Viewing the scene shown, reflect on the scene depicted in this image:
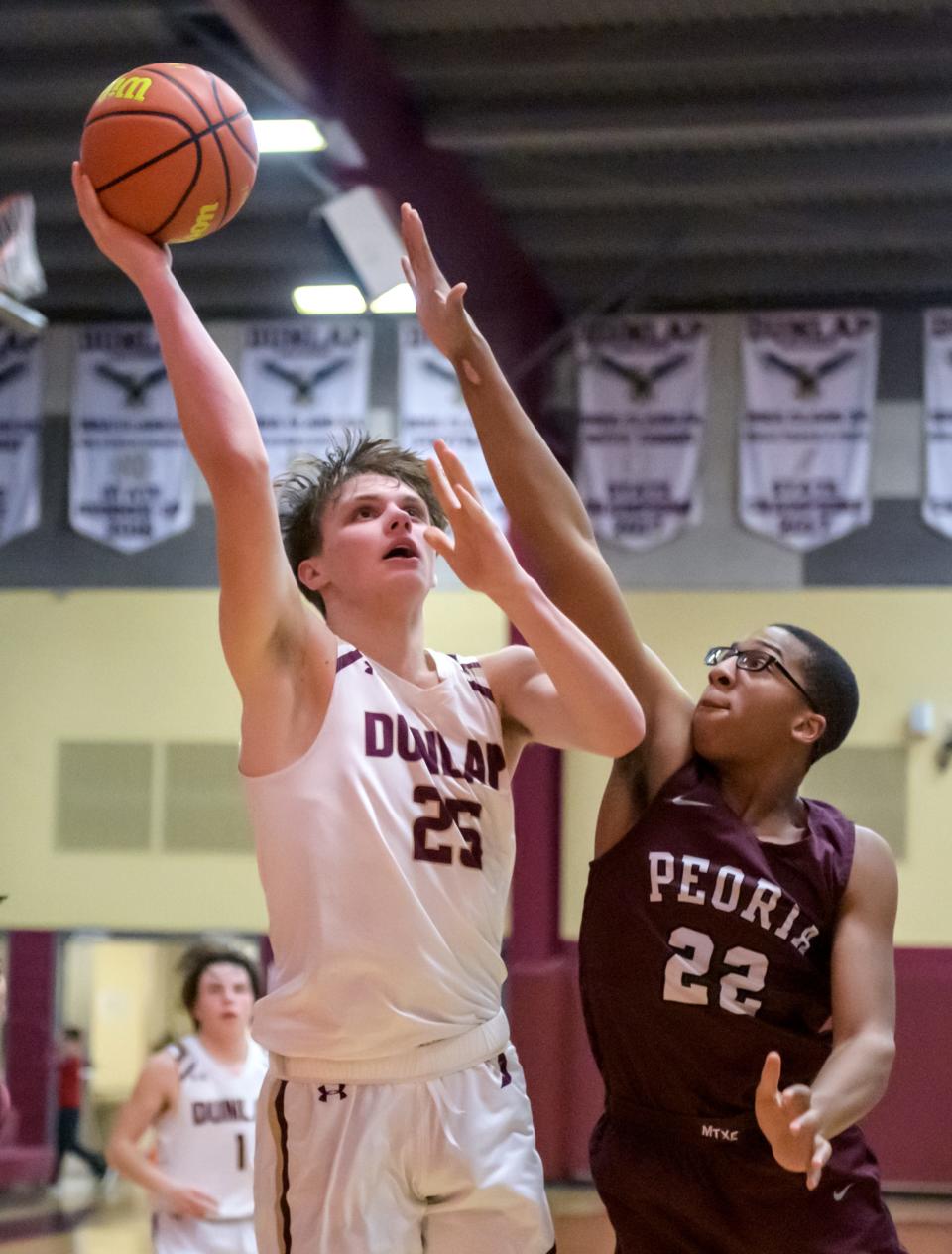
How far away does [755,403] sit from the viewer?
1154cm

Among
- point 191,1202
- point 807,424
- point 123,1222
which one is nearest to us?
point 191,1202

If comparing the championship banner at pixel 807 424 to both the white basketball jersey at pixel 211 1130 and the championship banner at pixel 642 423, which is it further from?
the white basketball jersey at pixel 211 1130

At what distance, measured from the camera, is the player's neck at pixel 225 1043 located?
19.5 ft

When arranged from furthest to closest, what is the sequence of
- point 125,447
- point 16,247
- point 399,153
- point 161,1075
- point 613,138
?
point 125,447 → point 613,138 → point 399,153 → point 16,247 → point 161,1075

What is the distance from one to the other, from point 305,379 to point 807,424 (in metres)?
3.50

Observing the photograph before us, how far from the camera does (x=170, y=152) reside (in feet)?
9.75

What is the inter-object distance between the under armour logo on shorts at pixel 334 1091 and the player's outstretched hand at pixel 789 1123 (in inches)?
27.6

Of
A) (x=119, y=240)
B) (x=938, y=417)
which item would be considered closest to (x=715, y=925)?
(x=119, y=240)

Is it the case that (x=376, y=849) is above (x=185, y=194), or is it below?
below

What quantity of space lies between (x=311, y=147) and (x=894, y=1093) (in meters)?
7.19

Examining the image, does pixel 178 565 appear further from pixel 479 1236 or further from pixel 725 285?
pixel 479 1236

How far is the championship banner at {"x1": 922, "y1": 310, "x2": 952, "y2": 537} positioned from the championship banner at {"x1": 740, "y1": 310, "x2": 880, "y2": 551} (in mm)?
384

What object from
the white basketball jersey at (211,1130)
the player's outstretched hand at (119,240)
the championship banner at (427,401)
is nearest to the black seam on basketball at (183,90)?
the player's outstretched hand at (119,240)

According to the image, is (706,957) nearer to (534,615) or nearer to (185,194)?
(534,615)
